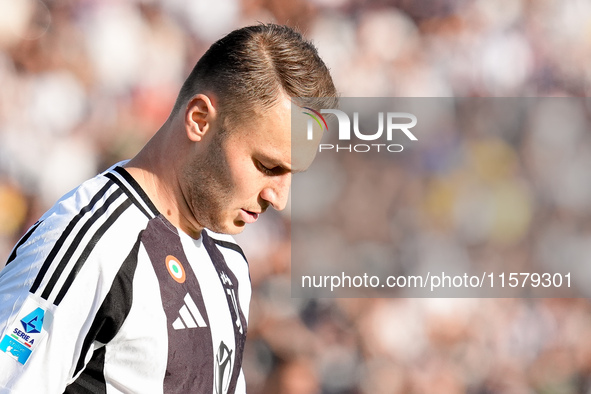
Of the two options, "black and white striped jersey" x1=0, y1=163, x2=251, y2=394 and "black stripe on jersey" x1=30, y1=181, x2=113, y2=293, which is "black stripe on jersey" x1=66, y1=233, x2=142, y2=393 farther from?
"black stripe on jersey" x1=30, y1=181, x2=113, y2=293

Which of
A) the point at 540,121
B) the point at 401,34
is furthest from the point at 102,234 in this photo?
the point at 540,121

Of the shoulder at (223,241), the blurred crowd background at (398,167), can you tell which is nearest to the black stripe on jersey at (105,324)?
the shoulder at (223,241)

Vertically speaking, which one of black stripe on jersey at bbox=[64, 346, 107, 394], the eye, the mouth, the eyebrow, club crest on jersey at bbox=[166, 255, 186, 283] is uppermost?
the eyebrow

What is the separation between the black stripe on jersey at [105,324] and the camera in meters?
1.08

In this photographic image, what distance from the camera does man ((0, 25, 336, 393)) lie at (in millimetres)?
1065

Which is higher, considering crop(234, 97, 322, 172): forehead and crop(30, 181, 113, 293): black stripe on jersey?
crop(234, 97, 322, 172): forehead

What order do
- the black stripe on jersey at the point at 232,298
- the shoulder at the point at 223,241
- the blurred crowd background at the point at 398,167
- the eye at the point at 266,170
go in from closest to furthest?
the eye at the point at 266,170 < the black stripe on jersey at the point at 232,298 < the shoulder at the point at 223,241 < the blurred crowd background at the point at 398,167

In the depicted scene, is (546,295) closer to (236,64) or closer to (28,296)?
(236,64)

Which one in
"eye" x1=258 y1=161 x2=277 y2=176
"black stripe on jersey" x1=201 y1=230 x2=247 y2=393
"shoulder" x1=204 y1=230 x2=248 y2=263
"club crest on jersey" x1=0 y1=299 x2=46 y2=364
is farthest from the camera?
"shoulder" x1=204 y1=230 x2=248 y2=263

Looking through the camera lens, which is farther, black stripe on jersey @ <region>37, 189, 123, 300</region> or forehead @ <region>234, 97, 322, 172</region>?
forehead @ <region>234, 97, 322, 172</region>

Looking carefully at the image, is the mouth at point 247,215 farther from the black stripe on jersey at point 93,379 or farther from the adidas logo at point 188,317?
the black stripe on jersey at point 93,379

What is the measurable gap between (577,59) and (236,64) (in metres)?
2.33

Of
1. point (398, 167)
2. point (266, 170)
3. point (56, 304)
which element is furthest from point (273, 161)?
point (398, 167)

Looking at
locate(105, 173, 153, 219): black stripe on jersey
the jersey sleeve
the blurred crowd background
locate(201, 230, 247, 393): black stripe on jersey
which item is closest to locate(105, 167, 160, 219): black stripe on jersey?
locate(105, 173, 153, 219): black stripe on jersey
